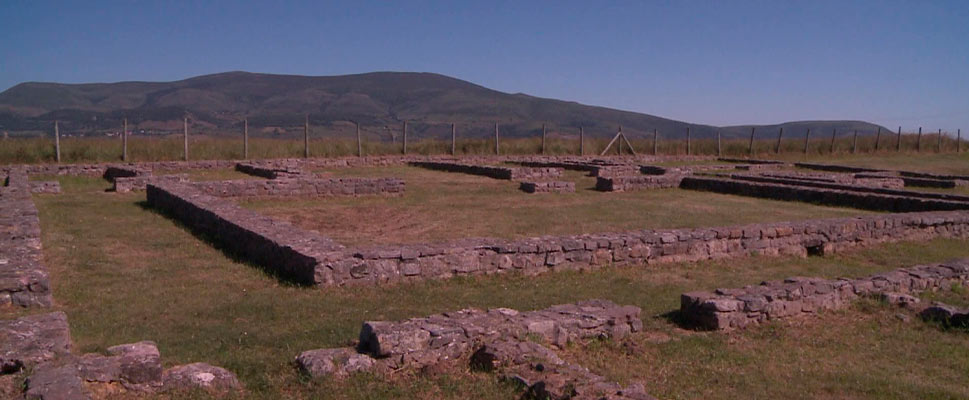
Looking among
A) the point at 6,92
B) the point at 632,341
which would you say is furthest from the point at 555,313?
the point at 6,92

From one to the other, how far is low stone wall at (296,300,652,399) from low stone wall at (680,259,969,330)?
1.15 metres

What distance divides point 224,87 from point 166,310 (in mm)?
151051

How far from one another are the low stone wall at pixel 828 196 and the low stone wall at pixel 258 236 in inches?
517

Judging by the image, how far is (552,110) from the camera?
133250mm

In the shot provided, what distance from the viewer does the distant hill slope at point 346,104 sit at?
11456cm

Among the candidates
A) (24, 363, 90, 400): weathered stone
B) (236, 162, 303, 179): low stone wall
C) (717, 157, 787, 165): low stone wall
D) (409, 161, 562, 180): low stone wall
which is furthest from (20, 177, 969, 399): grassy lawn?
(717, 157, 787, 165): low stone wall

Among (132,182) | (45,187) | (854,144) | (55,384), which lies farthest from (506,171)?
(854,144)

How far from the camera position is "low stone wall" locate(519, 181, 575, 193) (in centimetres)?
2067

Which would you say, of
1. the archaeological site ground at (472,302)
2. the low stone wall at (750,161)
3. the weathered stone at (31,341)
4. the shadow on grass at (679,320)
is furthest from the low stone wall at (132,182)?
the low stone wall at (750,161)

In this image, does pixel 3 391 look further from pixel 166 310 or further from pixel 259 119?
pixel 259 119

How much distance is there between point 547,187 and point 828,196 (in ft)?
21.8

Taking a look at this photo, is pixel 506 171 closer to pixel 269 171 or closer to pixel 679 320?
pixel 269 171

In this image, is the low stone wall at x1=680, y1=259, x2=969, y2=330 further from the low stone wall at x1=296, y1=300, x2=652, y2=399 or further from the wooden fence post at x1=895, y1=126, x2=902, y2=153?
the wooden fence post at x1=895, y1=126, x2=902, y2=153

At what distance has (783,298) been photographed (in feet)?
24.9
